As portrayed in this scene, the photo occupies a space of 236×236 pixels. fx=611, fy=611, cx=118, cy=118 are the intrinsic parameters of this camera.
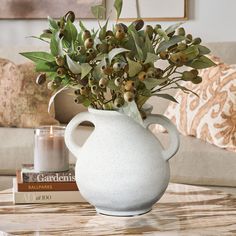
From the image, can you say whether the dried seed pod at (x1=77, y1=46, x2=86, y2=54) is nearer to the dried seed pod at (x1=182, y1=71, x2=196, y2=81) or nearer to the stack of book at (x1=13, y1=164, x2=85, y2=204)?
the dried seed pod at (x1=182, y1=71, x2=196, y2=81)

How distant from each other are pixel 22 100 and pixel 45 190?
164 centimetres

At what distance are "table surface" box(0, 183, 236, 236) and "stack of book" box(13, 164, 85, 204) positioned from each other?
21 mm

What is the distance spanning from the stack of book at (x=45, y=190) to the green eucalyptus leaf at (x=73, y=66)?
372 mm

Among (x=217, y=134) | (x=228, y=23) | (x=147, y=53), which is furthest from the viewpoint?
(x=228, y=23)

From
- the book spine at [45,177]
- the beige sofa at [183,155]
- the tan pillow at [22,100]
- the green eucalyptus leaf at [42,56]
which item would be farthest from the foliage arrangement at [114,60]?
the tan pillow at [22,100]

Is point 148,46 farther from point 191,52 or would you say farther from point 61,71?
point 61,71

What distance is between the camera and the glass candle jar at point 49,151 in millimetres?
1812

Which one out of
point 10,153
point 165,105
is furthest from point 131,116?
point 165,105

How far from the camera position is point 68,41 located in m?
1.54

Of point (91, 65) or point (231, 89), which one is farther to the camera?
point (231, 89)

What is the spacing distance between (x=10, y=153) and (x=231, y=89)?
43.0 inches

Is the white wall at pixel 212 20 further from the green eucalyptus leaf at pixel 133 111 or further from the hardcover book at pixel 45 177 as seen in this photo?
the green eucalyptus leaf at pixel 133 111

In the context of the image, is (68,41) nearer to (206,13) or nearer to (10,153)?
(10,153)

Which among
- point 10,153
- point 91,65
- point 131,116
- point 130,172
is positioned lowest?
point 10,153
